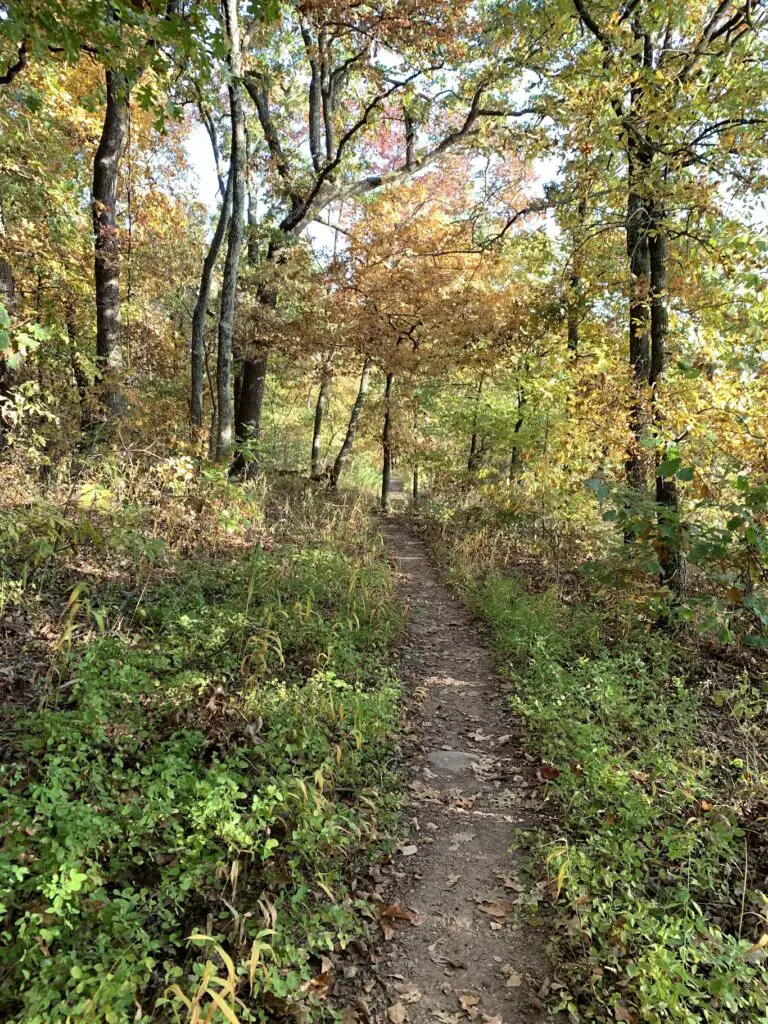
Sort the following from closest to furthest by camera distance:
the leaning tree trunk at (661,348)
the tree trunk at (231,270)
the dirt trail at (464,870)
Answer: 1. the dirt trail at (464,870)
2. the leaning tree trunk at (661,348)
3. the tree trunk at (231,270)

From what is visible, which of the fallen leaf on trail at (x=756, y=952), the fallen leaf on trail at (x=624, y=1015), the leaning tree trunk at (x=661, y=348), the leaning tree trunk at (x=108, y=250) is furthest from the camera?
Answer: the leaning tree trunk at (x=108, y=250)

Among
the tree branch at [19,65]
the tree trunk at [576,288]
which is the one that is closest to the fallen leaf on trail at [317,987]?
the tree trunk at [576,288]

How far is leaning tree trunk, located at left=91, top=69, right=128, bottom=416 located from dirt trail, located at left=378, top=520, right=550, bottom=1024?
573 centimetres

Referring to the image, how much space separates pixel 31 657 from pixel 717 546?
5069 mm

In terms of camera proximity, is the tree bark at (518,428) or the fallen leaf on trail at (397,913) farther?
the tree bark at (518,428)

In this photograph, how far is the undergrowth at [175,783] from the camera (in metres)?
2.24

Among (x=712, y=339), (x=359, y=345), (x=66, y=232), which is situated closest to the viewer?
(x=712, y=339)

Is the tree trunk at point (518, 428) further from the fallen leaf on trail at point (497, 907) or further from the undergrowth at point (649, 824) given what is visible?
the fallen leaf on trail at point (497, 907)

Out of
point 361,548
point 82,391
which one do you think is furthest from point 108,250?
point 361,548

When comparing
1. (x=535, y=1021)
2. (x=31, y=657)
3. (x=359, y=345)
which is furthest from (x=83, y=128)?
(x=535, y=1021)

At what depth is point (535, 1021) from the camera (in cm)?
249

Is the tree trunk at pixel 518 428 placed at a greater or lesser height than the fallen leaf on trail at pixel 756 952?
greater

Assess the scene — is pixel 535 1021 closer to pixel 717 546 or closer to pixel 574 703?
pixel 574 703

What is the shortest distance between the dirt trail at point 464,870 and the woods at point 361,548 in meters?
0.06
